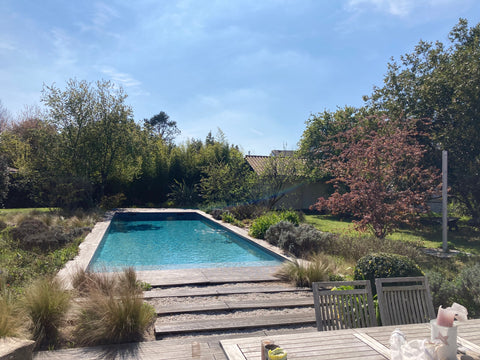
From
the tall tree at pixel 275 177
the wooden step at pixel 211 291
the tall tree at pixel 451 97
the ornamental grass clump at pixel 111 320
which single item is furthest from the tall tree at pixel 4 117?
the ornamental grass clump at pixel 111 320

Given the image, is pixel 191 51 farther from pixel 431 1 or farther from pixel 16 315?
pixel 16 315

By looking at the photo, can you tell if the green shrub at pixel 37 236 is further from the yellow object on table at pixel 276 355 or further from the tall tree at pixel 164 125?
the tall tree at pixel 164 125

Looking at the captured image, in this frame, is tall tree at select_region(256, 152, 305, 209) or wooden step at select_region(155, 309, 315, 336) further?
tall tree at select_region(256, 152, 305, 209)

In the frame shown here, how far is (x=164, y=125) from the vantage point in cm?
4444

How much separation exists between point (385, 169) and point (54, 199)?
13.0 meters

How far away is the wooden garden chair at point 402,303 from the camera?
112 inches

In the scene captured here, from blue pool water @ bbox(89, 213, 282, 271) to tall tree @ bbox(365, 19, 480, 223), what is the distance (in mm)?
6270

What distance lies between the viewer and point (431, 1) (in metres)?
7.21

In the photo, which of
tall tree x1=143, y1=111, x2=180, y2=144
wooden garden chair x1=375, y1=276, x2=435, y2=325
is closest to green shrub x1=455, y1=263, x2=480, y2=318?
wooden garden chair x1=375, y1=276, x2=435, y2=325

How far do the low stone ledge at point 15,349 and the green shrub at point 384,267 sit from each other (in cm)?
358

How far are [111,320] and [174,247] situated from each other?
21.9 feet

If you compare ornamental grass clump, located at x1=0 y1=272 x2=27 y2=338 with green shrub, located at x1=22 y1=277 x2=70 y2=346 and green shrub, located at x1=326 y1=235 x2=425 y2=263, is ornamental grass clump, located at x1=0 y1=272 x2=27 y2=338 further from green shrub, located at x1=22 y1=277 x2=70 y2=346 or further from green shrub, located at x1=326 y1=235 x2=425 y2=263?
green shrub, located at x1=326 y1=235 x2=425 y2=263

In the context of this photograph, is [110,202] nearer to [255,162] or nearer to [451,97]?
[255,162]

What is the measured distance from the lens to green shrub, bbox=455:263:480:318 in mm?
4074
